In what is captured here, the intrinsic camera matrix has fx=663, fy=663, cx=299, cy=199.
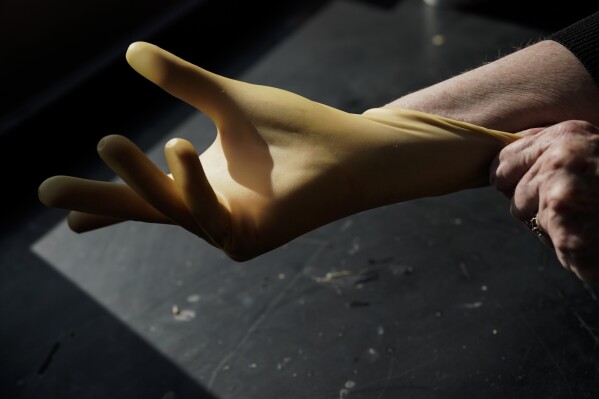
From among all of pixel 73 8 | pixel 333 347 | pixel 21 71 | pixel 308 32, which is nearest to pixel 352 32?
pixel 308 32

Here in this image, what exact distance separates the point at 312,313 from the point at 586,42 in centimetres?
59

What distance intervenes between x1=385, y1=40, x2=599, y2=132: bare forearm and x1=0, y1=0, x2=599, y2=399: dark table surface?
0.33 meters

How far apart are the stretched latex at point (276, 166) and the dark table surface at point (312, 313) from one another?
0.29m

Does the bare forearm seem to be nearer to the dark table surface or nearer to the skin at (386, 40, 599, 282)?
the skin at (386, 40, 599, 282)

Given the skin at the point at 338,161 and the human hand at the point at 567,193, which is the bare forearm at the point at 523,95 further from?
the human hand at the point at 567,193

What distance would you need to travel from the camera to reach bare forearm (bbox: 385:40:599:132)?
0.88m

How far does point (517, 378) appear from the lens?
3.12 feet

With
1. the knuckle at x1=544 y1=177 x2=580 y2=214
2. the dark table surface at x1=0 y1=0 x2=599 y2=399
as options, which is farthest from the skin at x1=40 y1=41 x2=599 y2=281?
the dark table surface at x1=0 y1=0 x2=599 y2=399

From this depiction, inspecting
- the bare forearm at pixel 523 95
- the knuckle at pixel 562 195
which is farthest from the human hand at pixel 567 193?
the bare forearm at pixel 523 95

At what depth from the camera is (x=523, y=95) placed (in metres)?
0.88

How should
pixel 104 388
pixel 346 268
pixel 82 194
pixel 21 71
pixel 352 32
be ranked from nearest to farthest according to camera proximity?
pixel 82 194, pixel 104 388, pixel 346 268, pixel 21 71, pixel 352 32

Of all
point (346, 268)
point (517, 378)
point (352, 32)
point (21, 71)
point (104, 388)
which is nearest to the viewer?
point (517, 378)

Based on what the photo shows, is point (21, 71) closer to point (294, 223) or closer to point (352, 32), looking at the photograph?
point (352, 32)

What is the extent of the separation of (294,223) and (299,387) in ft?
1.07
